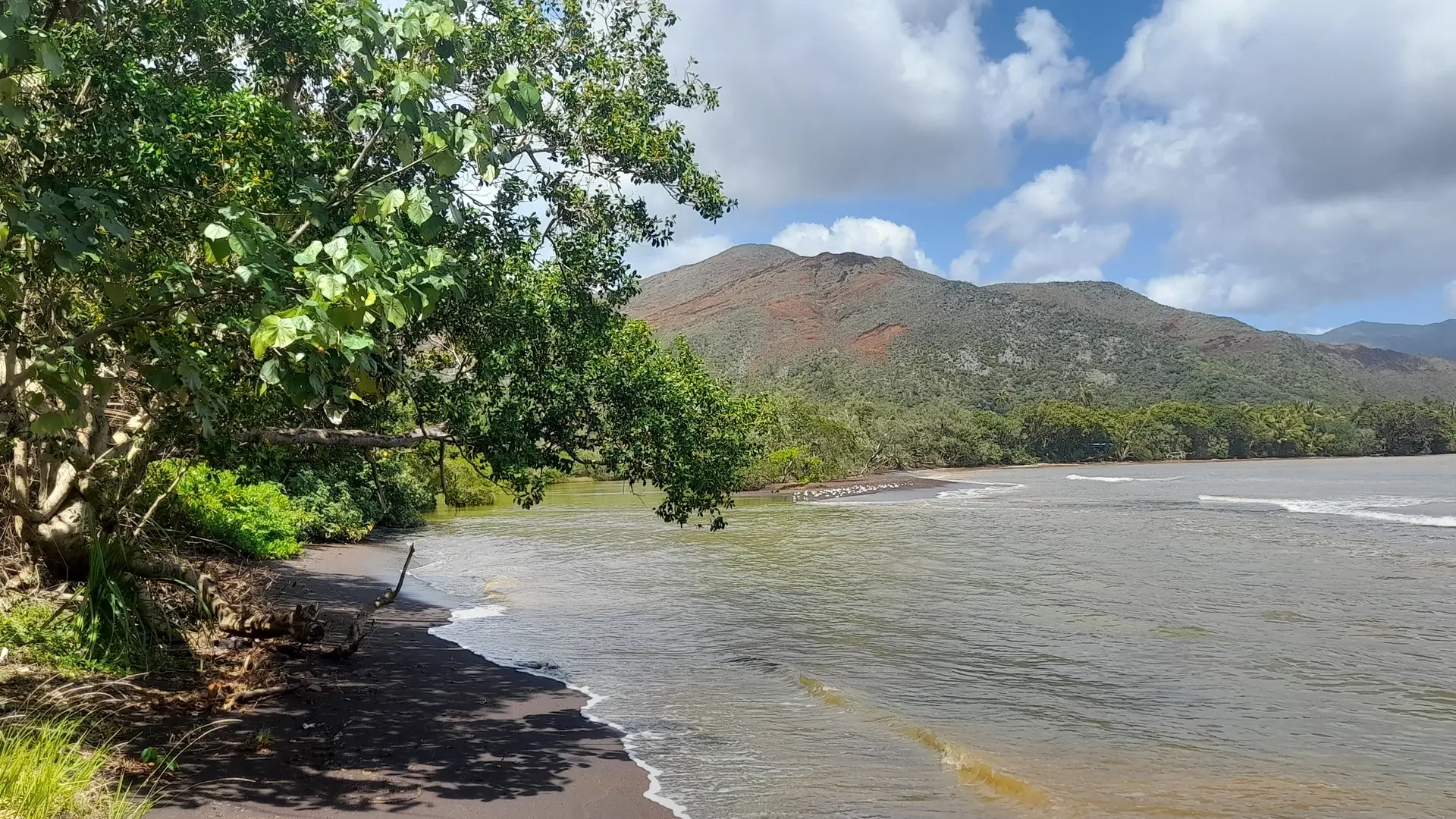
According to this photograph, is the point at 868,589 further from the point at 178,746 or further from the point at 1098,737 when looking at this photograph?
the point at 178,746

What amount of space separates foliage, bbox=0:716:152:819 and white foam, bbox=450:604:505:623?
32.9 feet

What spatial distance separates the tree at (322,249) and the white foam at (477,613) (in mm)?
3852

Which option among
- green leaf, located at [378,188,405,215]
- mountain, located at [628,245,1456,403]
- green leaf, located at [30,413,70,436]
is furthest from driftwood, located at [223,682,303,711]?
mountain, located at [628,245,1456,403]

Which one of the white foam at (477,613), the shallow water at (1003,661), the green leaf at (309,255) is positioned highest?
the green leaf at (309,255)

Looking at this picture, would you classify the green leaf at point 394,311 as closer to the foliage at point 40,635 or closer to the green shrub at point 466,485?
the foliage at point 40,635

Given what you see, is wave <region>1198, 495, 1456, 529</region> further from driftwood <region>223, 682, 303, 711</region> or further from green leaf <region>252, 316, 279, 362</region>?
green leaf <region>252, 316, 279, 362</region>

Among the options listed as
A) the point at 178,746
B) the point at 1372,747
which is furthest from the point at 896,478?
the point at 178,746

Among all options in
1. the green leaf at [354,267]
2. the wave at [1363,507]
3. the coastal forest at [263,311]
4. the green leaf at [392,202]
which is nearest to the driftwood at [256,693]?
the coastal forest at [263,311]

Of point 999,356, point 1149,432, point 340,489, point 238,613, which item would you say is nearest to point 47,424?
point 238,613

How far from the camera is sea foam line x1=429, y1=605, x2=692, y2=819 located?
24.3 ft

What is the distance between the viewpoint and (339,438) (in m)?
9.23

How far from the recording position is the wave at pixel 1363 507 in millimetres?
34750

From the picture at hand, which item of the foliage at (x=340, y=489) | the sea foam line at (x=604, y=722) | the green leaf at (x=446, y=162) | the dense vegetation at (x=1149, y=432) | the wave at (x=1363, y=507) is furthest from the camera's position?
the dense vegetation at (x=1149, y=432)

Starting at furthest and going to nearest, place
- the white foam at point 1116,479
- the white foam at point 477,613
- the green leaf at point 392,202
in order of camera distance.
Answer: the white foam at point 1116,479
the white foam at point 477,613
the green leaf at point 392,202
